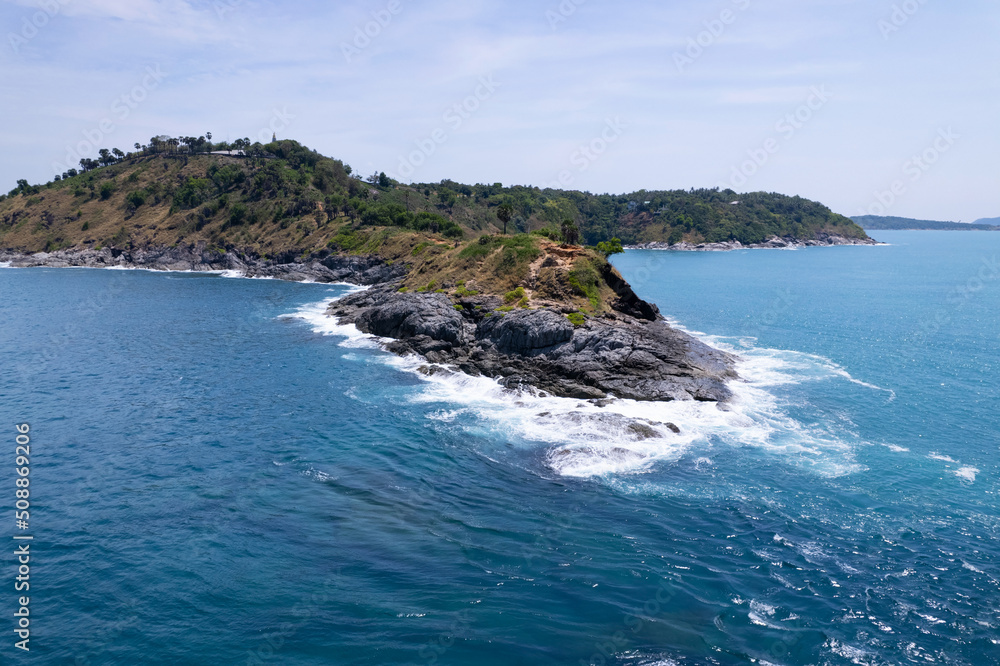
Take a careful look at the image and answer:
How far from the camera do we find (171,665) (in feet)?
68.9

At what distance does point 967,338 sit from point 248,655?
8546cm

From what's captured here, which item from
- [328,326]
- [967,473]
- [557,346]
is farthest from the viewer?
[328,326]

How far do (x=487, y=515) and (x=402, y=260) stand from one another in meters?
96.1

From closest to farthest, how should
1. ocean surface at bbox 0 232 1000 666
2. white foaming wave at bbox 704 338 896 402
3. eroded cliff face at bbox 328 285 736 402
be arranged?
1. ocean surface at bbox 0 232 1000 666
2. eroded cliff face at bbox 328 285 736 402
3. white foaming wave at bbox 704 338 896 402

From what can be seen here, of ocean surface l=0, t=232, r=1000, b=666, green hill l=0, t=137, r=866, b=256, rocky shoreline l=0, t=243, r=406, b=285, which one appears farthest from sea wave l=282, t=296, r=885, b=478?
green hill l=0, t=137, r=866, b=256

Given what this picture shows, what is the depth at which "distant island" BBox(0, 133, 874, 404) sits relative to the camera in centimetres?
5666

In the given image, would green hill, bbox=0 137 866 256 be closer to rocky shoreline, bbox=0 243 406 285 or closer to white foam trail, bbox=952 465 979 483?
rocky shoreline, bbox=0 243 406 285

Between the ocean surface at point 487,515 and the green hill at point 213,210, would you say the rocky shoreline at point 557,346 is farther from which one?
the green hill at point 213,210

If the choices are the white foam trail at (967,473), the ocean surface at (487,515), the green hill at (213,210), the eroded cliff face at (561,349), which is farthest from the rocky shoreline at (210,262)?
the white foam trail at (967,473)

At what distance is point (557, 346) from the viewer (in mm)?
58750

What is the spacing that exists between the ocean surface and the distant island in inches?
204

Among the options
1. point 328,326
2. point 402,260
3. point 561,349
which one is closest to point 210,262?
point 402,260

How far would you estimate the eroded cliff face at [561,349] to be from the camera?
52500 millimetres

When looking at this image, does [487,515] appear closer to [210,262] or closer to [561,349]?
[561,349]
